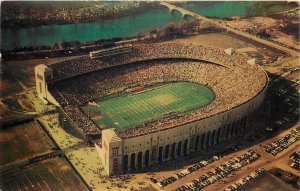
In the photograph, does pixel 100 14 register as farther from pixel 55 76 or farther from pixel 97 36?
pixel 55 76

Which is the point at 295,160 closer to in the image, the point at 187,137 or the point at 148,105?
the point at 187,137

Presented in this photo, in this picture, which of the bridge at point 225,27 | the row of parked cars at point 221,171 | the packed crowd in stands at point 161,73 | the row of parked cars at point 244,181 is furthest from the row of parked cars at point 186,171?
the bridge at point 225,27

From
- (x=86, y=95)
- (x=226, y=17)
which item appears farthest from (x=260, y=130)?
(x=226, y=17)

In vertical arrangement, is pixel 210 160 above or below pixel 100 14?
below

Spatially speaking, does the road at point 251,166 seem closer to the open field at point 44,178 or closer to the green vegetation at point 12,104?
the open field at point 44,178

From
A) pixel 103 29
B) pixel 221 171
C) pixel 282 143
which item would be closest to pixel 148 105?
pixel 221 171

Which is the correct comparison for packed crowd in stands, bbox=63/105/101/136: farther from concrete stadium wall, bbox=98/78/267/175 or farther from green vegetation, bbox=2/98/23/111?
green vegetation, bbox=2/98/23/111
